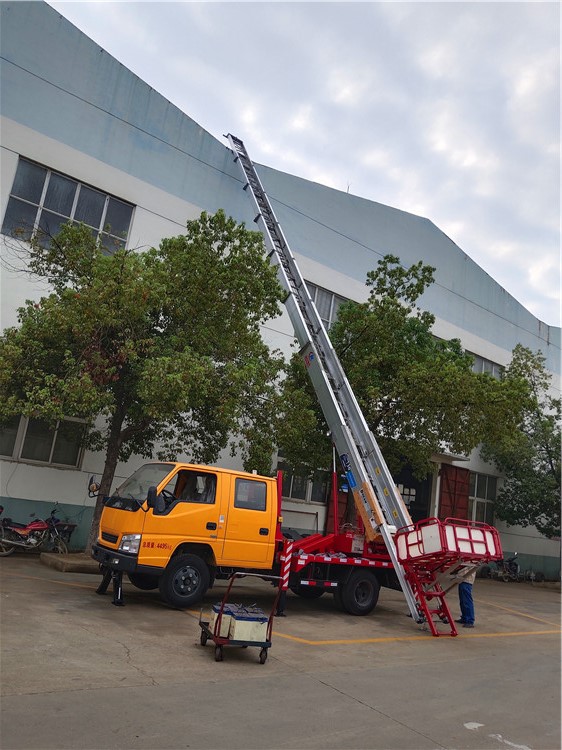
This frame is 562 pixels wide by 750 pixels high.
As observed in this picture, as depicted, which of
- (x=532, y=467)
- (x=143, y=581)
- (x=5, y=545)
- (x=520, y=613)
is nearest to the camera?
(x=143, y=581)

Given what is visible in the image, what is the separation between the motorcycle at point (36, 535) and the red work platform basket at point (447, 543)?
24.6ft

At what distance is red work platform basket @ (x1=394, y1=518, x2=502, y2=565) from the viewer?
29.5ft

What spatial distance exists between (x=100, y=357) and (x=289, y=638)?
18.5 feet

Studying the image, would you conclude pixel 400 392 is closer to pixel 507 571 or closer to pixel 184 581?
pixel 184 581

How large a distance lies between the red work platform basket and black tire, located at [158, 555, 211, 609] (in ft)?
11.0

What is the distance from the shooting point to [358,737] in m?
4.64

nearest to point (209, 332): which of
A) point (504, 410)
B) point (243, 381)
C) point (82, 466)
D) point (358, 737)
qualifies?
point (243, 381)

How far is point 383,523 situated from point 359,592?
1461 mm

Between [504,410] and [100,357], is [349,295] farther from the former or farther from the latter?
[100,357]

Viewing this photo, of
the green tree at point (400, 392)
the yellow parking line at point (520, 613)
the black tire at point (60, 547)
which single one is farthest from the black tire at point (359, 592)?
the black tire at point (60, 547)

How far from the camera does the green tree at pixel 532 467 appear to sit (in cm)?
2231

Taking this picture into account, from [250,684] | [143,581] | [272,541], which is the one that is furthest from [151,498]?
[250,684]

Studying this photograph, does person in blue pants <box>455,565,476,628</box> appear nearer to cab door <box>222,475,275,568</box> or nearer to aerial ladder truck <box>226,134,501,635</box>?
aerial ladder truck <box>226,134,501,635</box>

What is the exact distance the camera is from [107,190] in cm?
1515
